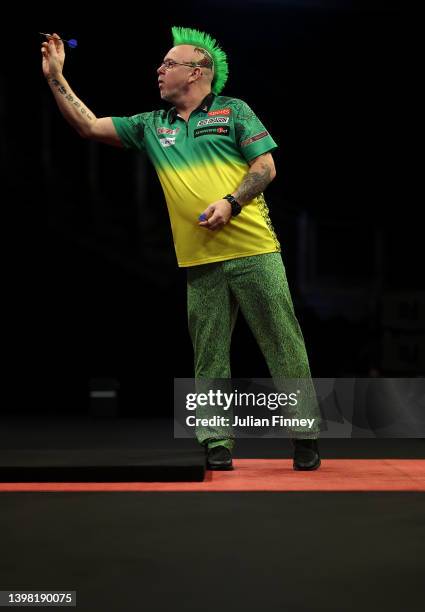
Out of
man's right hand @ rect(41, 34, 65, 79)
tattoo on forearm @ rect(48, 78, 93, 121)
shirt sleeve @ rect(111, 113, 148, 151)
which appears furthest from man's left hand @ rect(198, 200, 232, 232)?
man's right hand @ rect(41, 34, 65, 79)

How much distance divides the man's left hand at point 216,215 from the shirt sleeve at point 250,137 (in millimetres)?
233

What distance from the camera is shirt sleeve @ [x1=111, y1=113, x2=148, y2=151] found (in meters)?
3.69

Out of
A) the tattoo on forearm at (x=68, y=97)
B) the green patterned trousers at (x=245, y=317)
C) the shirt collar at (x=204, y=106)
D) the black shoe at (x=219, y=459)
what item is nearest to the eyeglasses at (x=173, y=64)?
the shirt collar at (x=204, y=106)

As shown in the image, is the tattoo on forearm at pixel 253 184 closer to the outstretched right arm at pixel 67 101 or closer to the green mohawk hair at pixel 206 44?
the green mohawk hair at pixel 206 44

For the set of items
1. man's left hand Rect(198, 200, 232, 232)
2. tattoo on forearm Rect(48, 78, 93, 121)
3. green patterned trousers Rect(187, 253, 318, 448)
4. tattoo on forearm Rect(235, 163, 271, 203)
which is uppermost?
tattoo on forearm Rect(48, 78, 93, 121)

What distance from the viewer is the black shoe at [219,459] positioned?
3533mm

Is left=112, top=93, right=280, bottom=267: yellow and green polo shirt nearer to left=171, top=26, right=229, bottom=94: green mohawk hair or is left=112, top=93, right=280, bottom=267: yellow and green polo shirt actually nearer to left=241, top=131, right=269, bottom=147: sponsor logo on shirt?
left=241, top=131, right=269, bottom=147: sponsor logo on shirt

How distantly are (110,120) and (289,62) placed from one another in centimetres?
372

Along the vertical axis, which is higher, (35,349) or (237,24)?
(237,24)

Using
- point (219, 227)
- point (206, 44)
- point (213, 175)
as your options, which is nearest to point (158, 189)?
point (206, 44)

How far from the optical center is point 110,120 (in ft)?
12.2

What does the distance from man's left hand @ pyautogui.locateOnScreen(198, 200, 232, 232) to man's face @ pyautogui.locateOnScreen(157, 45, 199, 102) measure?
0.50 m
